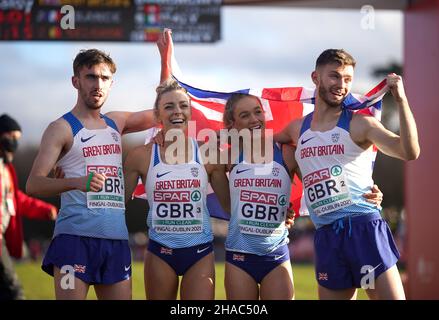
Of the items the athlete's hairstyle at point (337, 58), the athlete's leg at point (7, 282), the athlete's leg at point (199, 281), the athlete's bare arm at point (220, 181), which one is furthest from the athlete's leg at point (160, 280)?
the athlete's leg at point (7, 282)

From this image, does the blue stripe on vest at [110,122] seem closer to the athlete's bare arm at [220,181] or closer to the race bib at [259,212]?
the athlete's bare arm at [220,181]

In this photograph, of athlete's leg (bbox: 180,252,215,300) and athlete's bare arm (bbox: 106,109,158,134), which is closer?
athlete's leg (bbox: 180,252,215,300)

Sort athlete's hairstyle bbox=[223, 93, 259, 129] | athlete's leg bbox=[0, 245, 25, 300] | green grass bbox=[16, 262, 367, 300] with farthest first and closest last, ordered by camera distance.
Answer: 1. green grass bbox=[16, 262, 367, 300]
2. athlete's leg bbox=[0, 245, 25, 300]
3. athlete's hairstyle bbox=[223, 93, 259, 129]

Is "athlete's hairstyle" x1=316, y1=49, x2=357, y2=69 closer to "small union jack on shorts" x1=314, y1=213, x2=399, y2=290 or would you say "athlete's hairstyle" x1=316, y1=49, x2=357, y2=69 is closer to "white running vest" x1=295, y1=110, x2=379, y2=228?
"white running vest" x1=295, y1=110, x2=379, y2=228

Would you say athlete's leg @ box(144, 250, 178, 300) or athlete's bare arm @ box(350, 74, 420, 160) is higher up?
athlete's bare arm @ box(350, 74, 420, 160)

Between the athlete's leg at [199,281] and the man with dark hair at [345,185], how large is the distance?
72cm

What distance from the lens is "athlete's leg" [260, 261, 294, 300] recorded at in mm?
5516

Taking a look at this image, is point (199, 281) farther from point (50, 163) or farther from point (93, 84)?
point (93, 84)

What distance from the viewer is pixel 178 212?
5527 millimetres

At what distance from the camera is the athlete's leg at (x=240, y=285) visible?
5.53 metres

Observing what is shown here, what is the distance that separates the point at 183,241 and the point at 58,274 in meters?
0.85

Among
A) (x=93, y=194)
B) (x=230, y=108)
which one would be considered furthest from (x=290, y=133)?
(x=93, y=194)

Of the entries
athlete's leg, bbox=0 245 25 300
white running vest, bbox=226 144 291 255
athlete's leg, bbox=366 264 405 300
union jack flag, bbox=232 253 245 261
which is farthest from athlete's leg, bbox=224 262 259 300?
athlete's leg, bbox=0 245 25 300

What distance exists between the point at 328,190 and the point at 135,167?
52.7 inches
